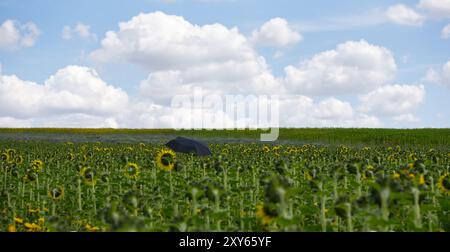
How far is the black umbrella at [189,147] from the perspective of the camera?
2305 cm

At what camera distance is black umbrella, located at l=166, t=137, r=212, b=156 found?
23047mm

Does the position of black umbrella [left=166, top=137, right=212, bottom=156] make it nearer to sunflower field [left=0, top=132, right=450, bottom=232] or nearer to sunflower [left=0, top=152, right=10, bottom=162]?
sunflower field [left=0, top=132, right=450, bottom=232]

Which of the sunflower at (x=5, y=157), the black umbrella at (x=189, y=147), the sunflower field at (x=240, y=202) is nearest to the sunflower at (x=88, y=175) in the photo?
the sunflower field at (x=240, y=202)

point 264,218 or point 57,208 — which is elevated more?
point 264,218

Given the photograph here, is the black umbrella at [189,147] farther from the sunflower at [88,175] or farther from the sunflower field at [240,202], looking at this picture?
the sunflower at [88,175]

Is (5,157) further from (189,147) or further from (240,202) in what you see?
(240,202)

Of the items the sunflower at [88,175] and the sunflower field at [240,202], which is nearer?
the sunflower field at [240,202]

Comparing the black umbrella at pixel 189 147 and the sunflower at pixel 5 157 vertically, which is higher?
the black umbrella at pixel 189 147

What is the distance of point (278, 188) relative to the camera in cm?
515

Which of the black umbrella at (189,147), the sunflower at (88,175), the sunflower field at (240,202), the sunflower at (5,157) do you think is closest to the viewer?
the sunflower field at (240,202)

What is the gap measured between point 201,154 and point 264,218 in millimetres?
17210

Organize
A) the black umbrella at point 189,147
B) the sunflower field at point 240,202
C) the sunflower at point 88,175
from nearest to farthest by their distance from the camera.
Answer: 1. the sunflower field at point 240,202
2. the sunflower at point 88,175
3. the black umbrella at point 189,147
